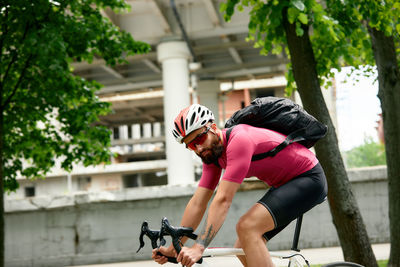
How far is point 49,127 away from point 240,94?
1693 inches

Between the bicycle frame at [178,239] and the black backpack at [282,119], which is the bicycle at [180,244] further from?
the black backpack at [282,119]

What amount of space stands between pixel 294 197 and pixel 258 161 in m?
0.33

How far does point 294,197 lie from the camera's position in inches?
134

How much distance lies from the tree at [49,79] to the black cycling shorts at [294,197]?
6.66m

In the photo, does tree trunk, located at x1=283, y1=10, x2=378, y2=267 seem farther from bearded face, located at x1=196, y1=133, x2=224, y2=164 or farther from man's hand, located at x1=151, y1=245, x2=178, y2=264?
man's hand, located at x1=151, y1=245, x2=178, y2=264

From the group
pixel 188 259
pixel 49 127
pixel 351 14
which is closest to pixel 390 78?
pixel 351 14

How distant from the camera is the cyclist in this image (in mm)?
3217

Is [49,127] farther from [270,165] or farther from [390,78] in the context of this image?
[270,165]

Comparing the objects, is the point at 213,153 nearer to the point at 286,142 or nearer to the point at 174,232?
the point at 286,142

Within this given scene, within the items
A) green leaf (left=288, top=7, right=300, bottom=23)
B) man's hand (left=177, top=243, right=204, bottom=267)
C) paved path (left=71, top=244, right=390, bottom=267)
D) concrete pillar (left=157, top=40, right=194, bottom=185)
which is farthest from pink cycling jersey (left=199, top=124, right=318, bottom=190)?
concrete pillar (left=157, top=40, right=194, bottom=185)

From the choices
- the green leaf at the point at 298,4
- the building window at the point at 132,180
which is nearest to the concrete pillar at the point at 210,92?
the green leaf at the point at 298,4

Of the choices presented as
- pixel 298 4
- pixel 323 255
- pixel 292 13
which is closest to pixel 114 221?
pixel 323 255

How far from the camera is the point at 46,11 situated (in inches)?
384

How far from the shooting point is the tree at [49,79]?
9548 mm
